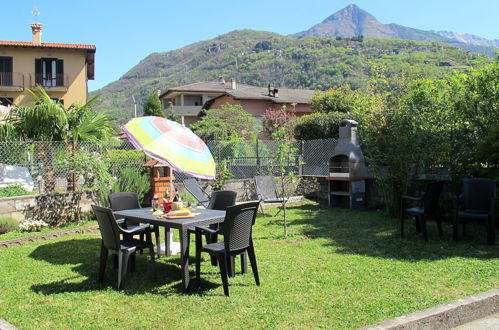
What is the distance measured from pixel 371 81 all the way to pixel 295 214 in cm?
655

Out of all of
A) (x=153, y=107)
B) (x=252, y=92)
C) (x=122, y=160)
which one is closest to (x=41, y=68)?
(x=153, y=107)

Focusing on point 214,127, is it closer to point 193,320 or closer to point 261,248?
point 261,248

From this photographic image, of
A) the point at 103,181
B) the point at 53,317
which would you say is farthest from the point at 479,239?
the point at 103,181

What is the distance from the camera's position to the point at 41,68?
30.4 m

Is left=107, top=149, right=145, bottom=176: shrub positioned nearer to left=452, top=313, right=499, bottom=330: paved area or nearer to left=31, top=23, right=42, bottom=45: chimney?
left=452, top=313, right=499, bottom=330: paved area

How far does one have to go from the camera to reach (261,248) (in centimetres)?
664

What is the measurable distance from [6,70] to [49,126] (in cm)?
2499

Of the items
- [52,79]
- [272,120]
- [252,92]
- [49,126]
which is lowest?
[49,126]

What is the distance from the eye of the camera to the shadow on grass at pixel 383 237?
240 inches

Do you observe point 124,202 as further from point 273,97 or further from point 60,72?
point 273,97

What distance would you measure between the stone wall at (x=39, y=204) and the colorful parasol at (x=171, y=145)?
4150mm

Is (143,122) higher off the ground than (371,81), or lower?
lower

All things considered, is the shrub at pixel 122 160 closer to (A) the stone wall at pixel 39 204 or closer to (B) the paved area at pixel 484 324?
(A) the stone wall at pixel 39 204

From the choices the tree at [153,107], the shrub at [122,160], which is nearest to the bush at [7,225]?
the shrub at [122,160]
